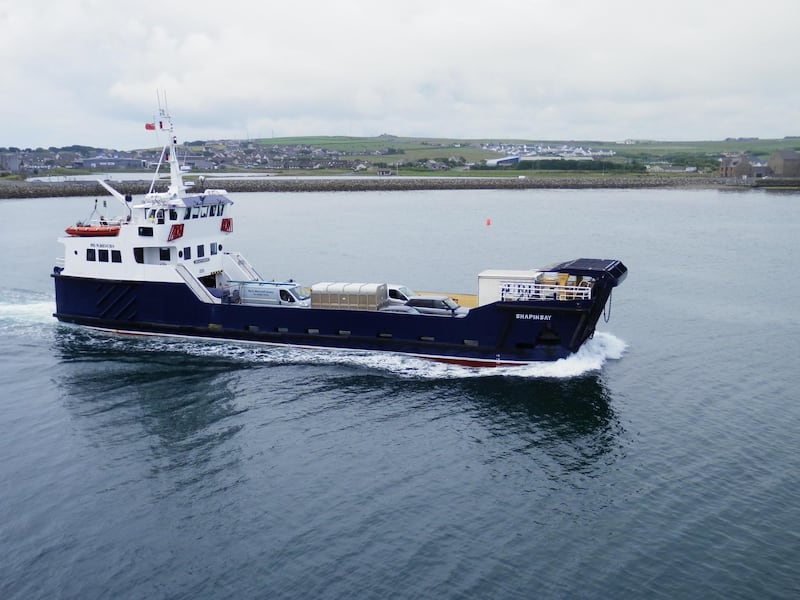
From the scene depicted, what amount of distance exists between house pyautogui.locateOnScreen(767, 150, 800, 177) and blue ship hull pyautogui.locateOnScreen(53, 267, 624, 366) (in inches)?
5239

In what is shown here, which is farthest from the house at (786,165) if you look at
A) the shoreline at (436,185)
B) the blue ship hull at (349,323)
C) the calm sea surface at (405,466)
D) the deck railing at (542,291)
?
the deck railing at (542,291)

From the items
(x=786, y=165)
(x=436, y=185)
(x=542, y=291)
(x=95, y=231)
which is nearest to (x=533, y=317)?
(x=542, y=291)

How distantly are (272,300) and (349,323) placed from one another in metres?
4.32

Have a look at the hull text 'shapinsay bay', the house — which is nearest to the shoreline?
the house

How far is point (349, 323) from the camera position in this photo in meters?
28.8

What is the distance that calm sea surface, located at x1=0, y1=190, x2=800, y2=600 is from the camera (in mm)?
14766

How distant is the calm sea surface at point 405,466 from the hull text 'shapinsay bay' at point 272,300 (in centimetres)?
95

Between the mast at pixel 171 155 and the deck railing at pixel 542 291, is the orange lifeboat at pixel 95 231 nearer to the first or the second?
the mast at pixel 171 155

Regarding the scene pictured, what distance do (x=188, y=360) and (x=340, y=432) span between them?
10.3 metres

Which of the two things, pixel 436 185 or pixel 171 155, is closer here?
pixel 171 155

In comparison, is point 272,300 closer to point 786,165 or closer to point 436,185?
point 436,185

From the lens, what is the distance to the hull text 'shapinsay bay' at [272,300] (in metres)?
26.6

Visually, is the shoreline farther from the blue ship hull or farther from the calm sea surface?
the calm sea surface

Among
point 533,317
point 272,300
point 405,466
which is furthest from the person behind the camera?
point 272,300
